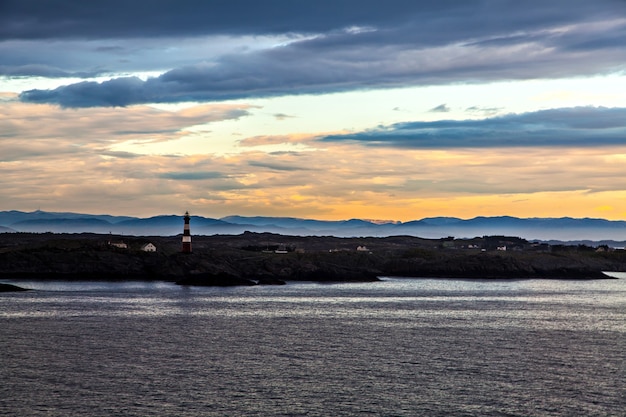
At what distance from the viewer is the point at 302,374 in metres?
41.0

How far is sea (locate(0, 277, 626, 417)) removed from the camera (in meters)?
34.5

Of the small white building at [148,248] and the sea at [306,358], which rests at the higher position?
the small white building at [148,248]

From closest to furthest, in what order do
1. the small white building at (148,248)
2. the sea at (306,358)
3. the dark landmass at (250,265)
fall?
the sea at (306,358)
the dark landmass at (250,265)
the small white building at (148,248)

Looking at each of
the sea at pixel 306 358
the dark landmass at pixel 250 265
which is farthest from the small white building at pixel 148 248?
the sea at pixel 306 358

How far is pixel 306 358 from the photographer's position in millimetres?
45938

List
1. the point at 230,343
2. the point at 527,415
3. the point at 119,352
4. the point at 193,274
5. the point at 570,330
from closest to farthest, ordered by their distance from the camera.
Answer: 1. the point at 527,415
2. the point at 119,352
3. the point at 230,343
4. the point at 570,330
5. the point at 193,274

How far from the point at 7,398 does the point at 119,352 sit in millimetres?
13074

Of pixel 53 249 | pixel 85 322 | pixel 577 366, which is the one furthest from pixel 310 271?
pixel 577 366

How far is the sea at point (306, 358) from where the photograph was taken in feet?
113

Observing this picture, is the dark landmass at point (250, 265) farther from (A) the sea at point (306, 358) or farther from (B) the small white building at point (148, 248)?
(A) the sea at point (306, 358)

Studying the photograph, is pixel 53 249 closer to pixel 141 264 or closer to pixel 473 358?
pixel 141 264

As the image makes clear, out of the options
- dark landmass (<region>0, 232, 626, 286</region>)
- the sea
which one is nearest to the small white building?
dark landmass (<region>0, 232, 626, 286</region>)

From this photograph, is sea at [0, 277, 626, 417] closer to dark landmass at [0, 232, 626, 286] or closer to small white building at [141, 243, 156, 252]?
dark landmass at [0, 232, 626, 286]

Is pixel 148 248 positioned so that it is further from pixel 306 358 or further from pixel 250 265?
pixel 306 358
